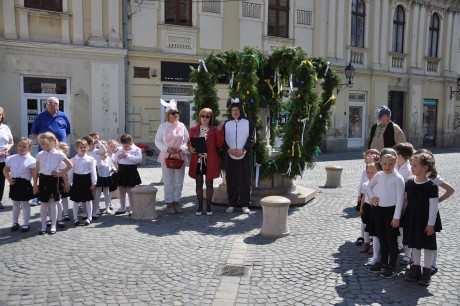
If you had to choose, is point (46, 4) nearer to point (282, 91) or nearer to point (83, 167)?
point (282, 91)

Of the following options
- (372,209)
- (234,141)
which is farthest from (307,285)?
(234,141)

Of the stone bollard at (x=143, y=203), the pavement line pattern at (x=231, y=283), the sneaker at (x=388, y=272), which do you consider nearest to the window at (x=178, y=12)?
the stone bollard at (x=143, y=203)

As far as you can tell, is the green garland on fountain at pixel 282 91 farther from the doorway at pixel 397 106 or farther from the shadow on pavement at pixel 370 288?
the doorway at pixel 397 106

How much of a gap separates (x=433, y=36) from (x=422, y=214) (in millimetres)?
23955

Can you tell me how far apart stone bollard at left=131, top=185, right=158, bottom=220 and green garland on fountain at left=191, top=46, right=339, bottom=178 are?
2.10m

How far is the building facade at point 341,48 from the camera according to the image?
1703 cm

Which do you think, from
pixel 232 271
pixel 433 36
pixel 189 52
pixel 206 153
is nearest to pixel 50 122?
pixel 206 153

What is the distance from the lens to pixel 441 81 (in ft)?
85.9

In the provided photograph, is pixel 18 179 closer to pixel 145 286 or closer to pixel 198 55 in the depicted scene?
pixel 145 286

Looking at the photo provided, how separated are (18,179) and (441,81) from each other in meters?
24.9

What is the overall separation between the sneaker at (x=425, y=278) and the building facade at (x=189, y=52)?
11726mm

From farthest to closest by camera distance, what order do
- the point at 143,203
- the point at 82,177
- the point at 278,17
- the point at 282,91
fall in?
the point at 278,17 < the point at 282,91 < the point at 143,203 < the point at 82,177

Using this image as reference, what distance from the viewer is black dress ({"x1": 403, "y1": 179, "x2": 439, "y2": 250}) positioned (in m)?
4.80

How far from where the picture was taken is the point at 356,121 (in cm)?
2288
